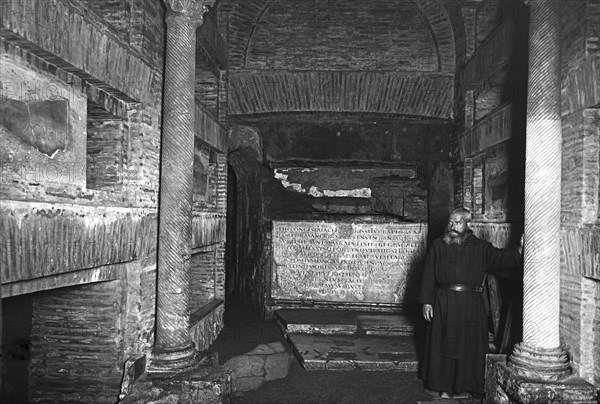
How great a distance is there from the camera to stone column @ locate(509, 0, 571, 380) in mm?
4480

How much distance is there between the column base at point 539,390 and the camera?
4160mm

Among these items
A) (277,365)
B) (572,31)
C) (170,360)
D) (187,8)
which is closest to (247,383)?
(277,365)

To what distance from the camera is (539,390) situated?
167 inches

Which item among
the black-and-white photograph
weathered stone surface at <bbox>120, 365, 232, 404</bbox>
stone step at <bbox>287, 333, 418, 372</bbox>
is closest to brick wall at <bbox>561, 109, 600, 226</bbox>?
the black-and-white photograph

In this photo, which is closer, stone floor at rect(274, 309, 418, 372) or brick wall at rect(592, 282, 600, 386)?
brick wall at rect(592, 282, 600, 386)

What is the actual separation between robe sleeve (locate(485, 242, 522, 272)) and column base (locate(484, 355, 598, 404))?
1025 mm

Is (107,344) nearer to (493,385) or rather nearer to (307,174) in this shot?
(493,385)

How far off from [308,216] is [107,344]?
4712 millimetres

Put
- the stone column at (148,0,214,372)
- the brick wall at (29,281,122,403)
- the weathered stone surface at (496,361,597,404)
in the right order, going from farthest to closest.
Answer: the stone column at (148,0,214,372), the brick wall at (29,281,122,403), the weathered stone surface at (496,361,597,404)

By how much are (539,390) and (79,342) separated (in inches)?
158

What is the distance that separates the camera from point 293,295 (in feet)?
28.2

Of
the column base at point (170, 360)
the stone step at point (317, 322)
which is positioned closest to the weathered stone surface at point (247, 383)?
the column base at point (170, 360)

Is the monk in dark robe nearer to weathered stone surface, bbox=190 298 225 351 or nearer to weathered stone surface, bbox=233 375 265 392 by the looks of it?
weathered stone surface, bbox=233 375 265 392

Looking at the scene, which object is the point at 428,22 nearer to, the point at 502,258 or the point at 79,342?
the point at 502,258
